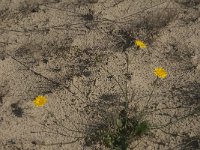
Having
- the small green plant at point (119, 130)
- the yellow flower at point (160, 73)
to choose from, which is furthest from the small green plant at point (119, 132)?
the yellow flower at point (160, 73)

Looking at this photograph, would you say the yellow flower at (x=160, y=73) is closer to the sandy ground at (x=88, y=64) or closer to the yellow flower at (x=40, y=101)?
the sandy ground at (x=88, y=64)

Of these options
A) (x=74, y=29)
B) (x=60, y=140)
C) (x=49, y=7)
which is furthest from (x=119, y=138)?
(x=49, y=7)

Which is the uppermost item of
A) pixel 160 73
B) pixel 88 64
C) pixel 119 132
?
pixel 88 64

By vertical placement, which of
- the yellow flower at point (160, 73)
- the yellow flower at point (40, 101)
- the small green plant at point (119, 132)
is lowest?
the small green plant at point (119, 132)

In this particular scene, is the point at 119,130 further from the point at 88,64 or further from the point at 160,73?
the point at 88,64

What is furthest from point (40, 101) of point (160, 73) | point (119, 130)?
point (160, 73)

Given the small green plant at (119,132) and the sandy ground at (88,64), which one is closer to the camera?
the small green plant at (119,132)

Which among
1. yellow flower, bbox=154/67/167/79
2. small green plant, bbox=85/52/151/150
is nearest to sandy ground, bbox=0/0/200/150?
small green plant, bbox=85/52/151/150

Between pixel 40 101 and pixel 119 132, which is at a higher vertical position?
pixel 40 101
